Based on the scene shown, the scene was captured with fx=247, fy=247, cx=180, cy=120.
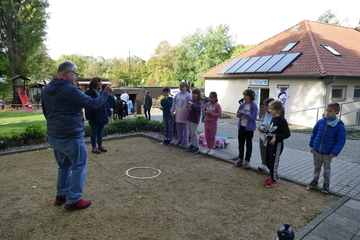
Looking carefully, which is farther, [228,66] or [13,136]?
[228,66]

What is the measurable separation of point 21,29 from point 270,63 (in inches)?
1011

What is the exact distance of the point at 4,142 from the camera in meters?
6.75

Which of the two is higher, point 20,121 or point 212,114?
point 212,114

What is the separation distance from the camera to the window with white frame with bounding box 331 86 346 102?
602 inches

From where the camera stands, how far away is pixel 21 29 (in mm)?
26516

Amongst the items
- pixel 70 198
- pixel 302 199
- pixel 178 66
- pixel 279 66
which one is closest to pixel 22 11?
pixel 178 66

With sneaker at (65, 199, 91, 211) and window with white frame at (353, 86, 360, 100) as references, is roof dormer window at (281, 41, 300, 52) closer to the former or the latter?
window with white frame at (353, 86, 360, 100)

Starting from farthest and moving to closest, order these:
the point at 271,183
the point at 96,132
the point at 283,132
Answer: the point at 96,132
the point at 271,183
the point at 283,132

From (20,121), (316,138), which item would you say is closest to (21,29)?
(20,121)

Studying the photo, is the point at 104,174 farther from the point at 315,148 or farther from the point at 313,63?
the point at 313,63

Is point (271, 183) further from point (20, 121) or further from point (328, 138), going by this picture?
point (20, 121)

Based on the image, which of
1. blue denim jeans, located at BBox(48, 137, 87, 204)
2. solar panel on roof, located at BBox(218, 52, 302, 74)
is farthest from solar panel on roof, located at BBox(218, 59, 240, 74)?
blue denim jeans, located at BBox(48, 137, 87, 204)

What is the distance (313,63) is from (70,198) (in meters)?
16.2

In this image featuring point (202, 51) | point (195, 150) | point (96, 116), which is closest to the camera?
point (96, 116)
